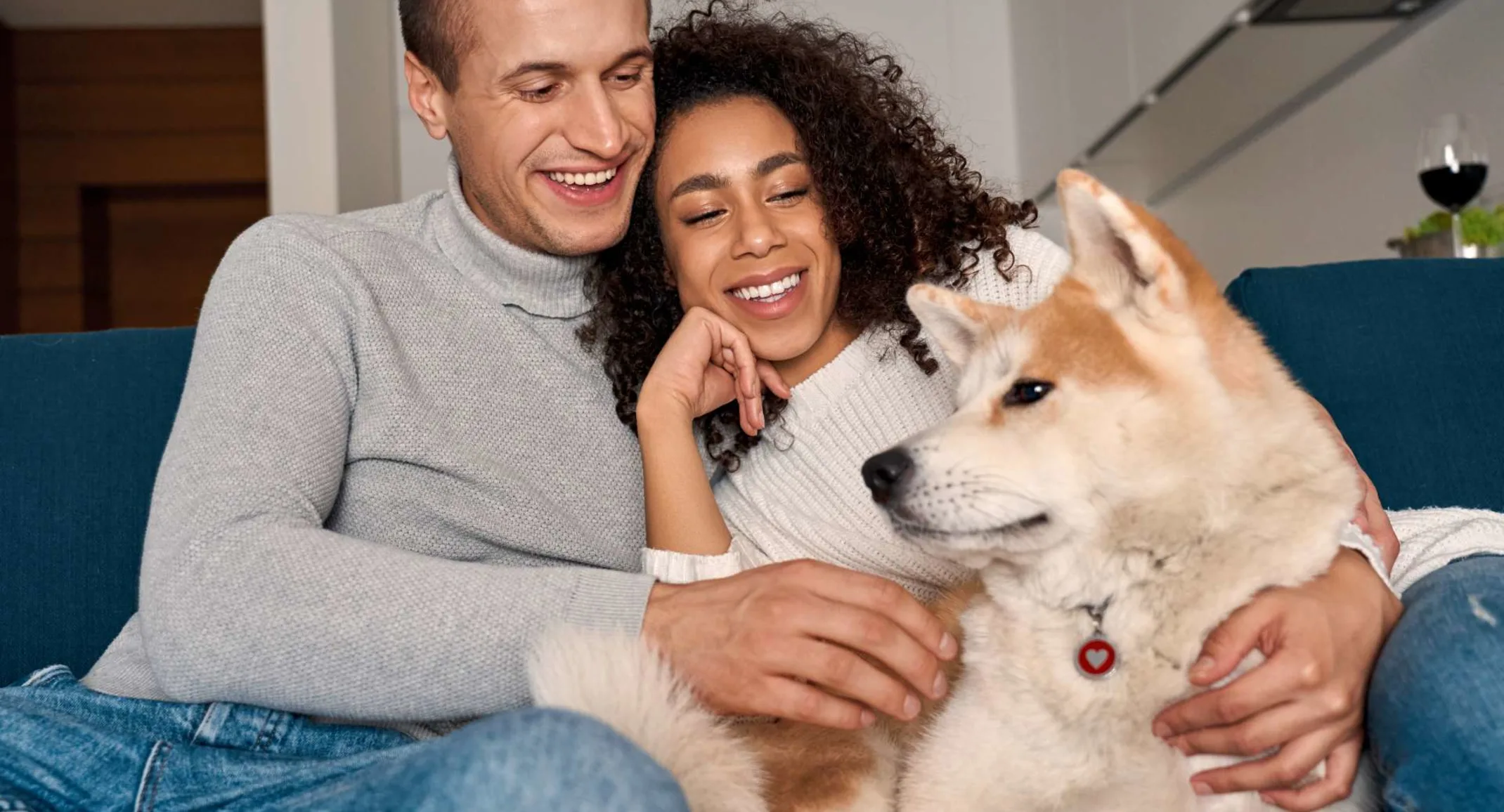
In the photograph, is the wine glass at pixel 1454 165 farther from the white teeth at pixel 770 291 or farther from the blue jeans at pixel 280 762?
the blue jeans at pixel 280 762

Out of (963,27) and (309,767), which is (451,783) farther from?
(963,27)

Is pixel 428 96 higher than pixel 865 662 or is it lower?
higher

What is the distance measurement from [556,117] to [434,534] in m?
0.59

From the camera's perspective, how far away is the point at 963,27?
16.2 feet

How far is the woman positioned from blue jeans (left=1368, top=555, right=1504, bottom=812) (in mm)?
638

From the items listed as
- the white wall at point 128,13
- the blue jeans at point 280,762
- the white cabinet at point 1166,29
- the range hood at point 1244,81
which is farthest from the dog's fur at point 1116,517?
the white wall at point 128,13

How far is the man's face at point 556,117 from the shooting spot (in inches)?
63.5

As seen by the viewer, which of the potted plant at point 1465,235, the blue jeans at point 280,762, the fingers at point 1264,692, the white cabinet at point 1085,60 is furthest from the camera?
the white cabinet at point 1085,60

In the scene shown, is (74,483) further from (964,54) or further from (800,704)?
(964,54)

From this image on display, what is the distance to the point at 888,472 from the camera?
115 cm

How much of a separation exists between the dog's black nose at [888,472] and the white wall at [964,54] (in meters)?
3.78

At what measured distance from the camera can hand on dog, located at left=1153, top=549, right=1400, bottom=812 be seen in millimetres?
1043

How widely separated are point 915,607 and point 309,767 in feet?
1.87

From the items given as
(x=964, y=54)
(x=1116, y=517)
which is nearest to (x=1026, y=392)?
(x=1116, y=517)
